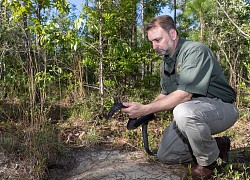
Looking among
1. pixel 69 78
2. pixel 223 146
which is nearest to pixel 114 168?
pixel 223 146

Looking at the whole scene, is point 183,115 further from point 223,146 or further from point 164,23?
point 164,23

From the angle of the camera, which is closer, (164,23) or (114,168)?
(164,23)

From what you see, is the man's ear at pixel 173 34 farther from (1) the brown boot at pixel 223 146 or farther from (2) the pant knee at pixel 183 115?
(1) the brown boot at pixel 223 146

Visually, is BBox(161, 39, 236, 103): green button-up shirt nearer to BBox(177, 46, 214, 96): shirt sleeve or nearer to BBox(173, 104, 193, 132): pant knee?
BBox(177, 46, 214, 96): shirt sleeve

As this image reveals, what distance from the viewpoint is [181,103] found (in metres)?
2.20

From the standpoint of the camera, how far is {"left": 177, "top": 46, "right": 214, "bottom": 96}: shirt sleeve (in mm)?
2105

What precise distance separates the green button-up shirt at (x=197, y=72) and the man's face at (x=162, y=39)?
0.07 m

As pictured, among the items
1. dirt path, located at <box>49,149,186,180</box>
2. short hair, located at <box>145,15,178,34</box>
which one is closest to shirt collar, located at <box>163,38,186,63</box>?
short hair, located at <box>145,15,178,34</box>

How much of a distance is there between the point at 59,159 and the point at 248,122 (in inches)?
127

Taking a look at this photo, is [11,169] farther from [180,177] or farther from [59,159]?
[180,177]

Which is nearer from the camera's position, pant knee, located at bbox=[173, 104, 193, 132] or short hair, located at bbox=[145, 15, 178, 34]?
pant knee, located at bbox=[173, 104, 193, 132]

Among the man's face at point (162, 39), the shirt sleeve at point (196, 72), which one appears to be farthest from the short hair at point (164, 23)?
the shirt sleeve at point (196, 72)

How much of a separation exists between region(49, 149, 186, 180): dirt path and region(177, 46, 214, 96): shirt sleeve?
32.4 inches

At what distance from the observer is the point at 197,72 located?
2.11m
